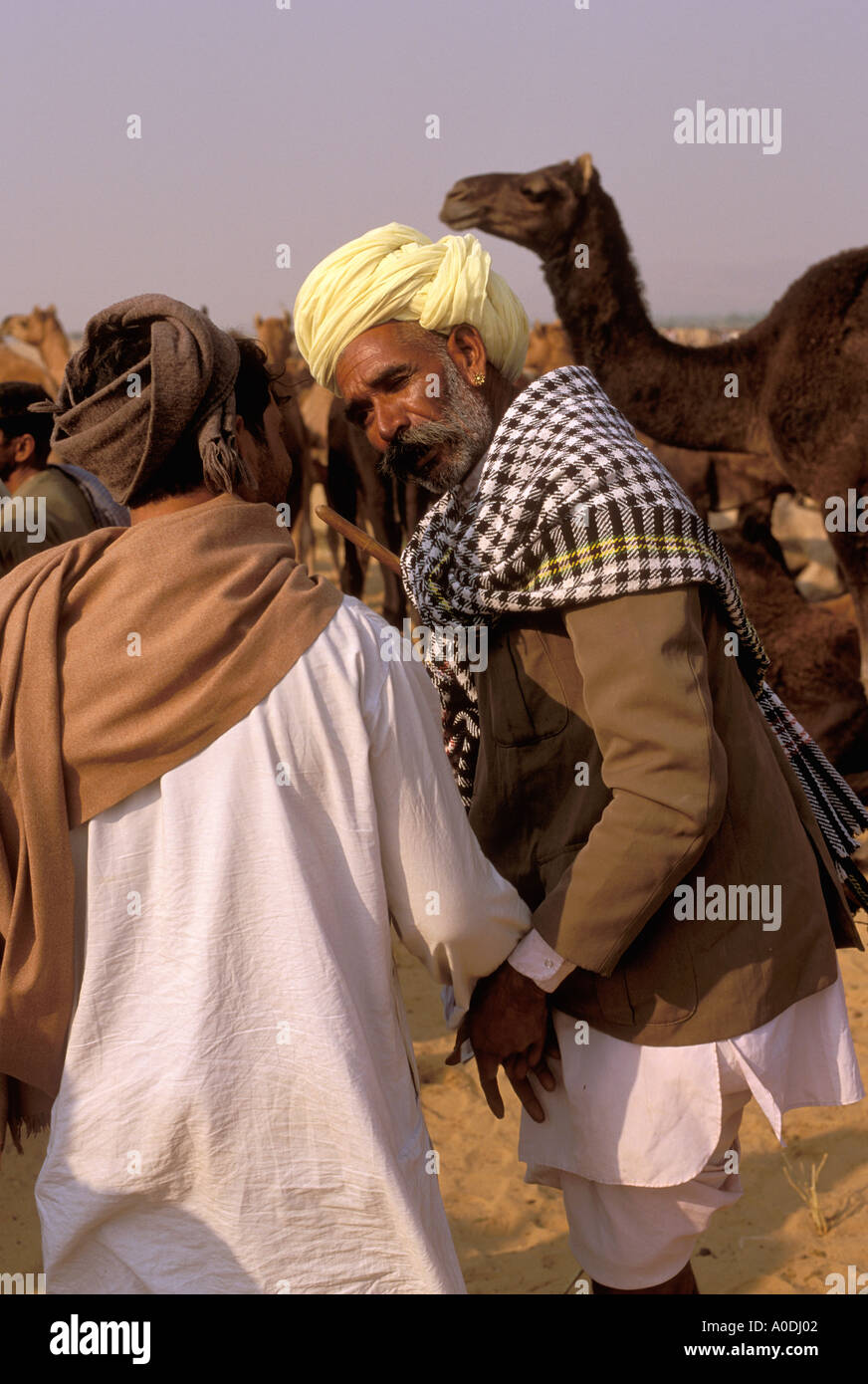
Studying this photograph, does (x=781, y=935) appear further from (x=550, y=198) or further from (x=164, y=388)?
(x=550, y=198)

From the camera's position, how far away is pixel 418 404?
8.15 ft

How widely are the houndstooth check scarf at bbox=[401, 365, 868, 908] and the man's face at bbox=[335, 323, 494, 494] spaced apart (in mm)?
165

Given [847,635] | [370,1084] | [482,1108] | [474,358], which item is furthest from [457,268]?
[847,635]

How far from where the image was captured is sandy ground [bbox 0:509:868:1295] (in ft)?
10.8

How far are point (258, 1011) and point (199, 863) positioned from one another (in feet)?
0.68

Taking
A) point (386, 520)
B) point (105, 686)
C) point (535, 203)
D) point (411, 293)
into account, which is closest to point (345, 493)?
point (386, 520)

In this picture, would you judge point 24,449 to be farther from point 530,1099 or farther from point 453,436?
point 530,1099

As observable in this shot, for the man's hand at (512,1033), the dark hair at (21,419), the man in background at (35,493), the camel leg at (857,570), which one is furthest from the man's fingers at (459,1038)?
the camel leg at (857,570)

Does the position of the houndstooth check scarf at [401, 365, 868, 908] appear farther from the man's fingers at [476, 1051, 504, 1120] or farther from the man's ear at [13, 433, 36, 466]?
the man's ear at [13, 433, 36, 466]

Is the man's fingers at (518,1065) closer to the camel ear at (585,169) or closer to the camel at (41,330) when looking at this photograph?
the camel ear at (585,169)

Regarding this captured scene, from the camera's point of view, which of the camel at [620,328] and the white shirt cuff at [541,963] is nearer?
the white shirt cuff at [541,963]

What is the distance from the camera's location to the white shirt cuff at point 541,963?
6.63ft

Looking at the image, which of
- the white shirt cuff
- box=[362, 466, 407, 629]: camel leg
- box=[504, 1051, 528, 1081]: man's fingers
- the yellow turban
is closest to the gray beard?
the yellow turban

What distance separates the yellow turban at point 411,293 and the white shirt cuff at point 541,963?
1.19 m
